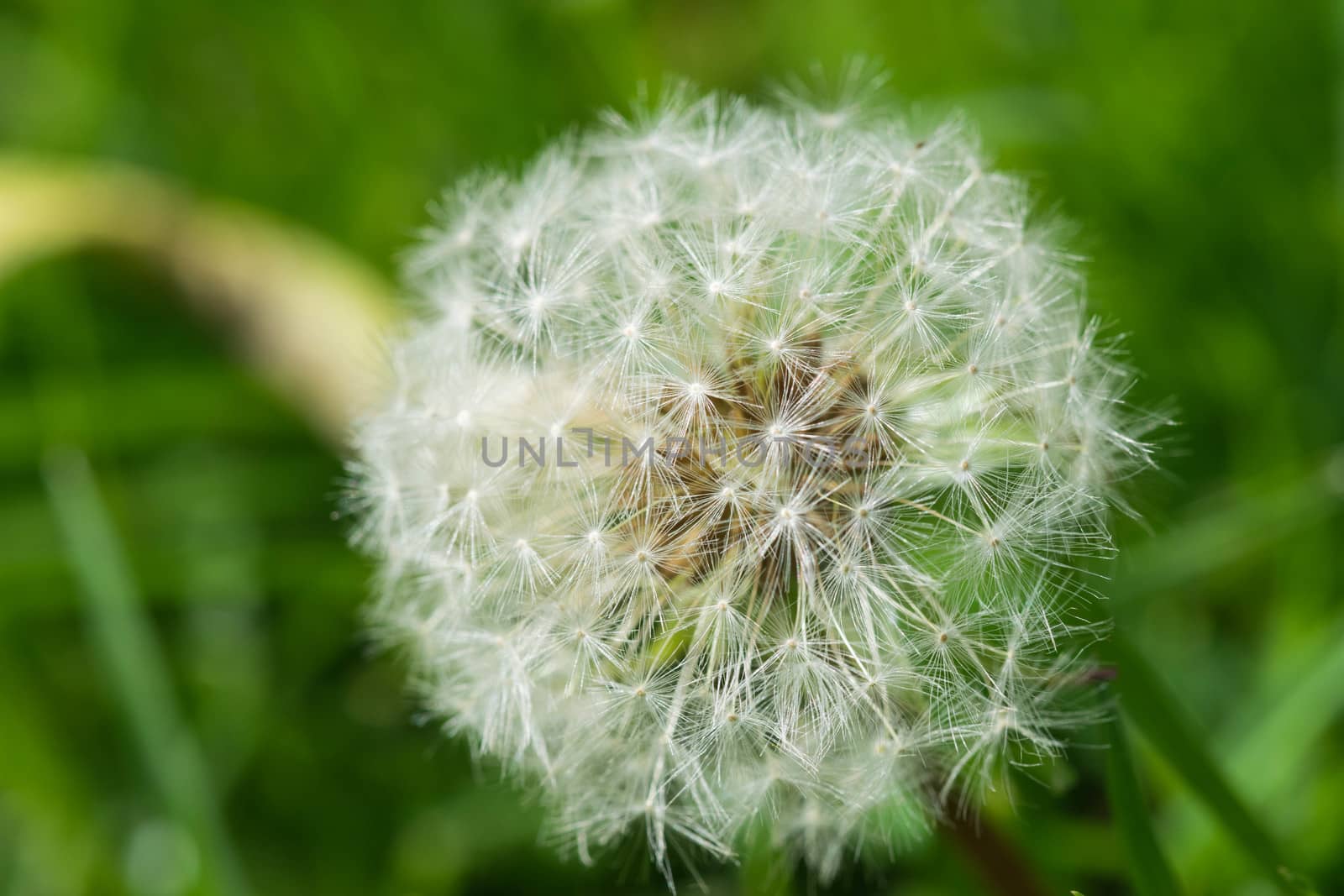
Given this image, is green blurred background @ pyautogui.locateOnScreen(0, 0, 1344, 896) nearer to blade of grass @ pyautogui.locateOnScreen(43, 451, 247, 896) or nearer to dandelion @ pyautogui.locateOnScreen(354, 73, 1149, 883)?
blade of grass @ pyautogui.locateOnScreen(43, 451, 247, 896)

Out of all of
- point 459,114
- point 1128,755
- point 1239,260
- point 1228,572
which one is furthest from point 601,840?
point 459,114

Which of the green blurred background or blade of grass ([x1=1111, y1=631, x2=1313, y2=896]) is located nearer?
blade of grass ([x1=1111, y1=631, x2=1313, y2=896])

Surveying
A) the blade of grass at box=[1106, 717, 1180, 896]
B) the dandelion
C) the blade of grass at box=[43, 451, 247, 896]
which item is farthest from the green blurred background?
the dandelion

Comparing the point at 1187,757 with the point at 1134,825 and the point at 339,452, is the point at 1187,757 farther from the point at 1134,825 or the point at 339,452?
the point at 339,452

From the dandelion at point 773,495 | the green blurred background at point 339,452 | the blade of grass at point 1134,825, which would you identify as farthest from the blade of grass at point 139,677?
the blade of grass at point 1134,825

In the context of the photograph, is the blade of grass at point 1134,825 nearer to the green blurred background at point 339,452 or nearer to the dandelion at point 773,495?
the dandelion at point 773,495

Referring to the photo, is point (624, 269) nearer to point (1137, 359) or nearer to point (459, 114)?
point (1137, 359)
